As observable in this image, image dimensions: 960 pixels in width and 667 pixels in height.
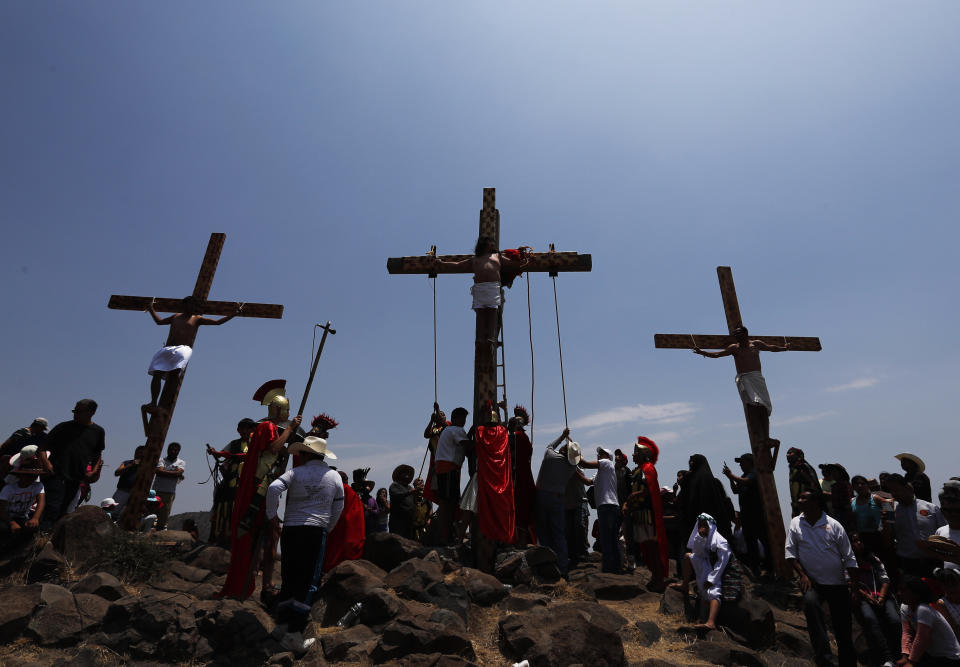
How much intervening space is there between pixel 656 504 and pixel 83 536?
8534 millimetres

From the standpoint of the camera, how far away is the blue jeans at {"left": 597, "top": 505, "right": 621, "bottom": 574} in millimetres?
8859

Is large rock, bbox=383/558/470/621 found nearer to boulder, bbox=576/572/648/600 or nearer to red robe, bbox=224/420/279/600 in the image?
red robe, bbox=224/420/279/600

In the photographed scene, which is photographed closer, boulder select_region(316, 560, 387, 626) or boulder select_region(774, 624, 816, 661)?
boulder select_region(316, 560, 387, 626)

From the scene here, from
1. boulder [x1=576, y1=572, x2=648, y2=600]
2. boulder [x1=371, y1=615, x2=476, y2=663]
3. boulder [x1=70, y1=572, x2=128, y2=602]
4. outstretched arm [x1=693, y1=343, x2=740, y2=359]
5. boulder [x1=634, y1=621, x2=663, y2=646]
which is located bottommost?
boulder [x1=634, y1=621, x2=663, y2=646]

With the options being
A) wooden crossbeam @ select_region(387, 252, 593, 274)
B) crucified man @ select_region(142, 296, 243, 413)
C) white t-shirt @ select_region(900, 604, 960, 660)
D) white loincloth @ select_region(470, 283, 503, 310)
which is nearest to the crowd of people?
white t-shirt @ select_region(900, 604, 960, 660)

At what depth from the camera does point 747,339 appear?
1069 centimetres

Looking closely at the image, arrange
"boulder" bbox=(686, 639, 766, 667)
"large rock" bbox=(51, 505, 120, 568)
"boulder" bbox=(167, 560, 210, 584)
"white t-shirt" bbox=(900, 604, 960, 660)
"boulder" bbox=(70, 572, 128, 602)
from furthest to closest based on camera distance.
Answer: "large rock" bbox=(51, 505, 120, 568)
"boulder" bbox=(167, 560, 210, 584)
"boulder" bbox=(70, 572, 128, 602)
"boulder" bbox=(686, 639, 766, 667)
"white t-shirt" bbox=(900, 604, 960, 660)

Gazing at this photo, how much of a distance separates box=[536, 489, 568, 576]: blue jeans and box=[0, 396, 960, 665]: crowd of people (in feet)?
0.06

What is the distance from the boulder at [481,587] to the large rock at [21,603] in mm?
4486

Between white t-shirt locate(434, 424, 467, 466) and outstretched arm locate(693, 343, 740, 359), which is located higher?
outstretched arm locate(693, 343, 740, 359)

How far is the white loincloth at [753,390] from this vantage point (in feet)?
33.2

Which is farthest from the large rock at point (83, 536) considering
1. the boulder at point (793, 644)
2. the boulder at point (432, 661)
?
the boulder at point (793, 644)

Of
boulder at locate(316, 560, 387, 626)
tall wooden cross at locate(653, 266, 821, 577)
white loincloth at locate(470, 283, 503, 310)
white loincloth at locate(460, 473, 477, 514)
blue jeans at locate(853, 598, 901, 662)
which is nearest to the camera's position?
blue jeans at locate(853, 598, 901, 662)

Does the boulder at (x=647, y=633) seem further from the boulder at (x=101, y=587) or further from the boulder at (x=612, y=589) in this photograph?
the boulder at (x=101, y=587)
